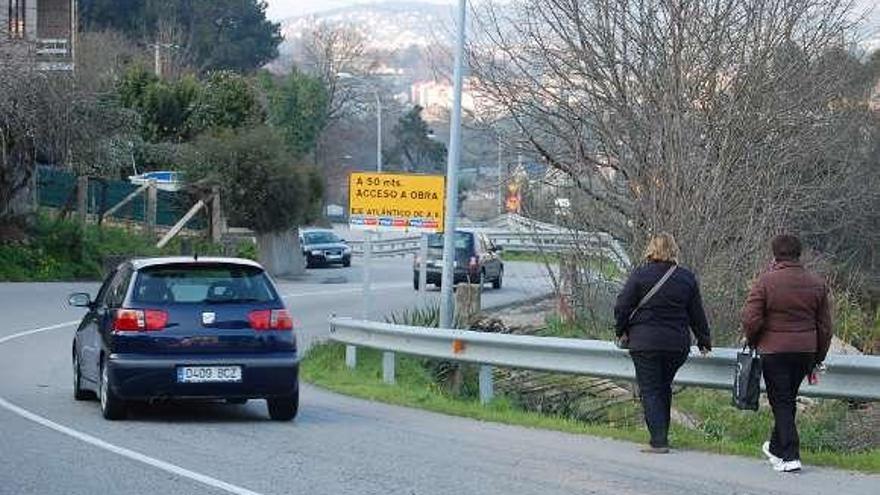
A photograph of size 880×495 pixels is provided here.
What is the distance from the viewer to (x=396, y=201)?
2211 centimetres

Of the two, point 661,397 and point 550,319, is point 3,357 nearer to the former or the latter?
point 550,319

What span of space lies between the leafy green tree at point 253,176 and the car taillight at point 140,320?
103 ft

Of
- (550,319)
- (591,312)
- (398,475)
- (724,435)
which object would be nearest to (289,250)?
(550,319)

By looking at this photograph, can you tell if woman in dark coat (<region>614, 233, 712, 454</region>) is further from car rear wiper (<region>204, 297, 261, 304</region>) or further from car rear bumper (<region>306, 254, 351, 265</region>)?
car rear bumper (<region>306, 254, 351, 265</region>)

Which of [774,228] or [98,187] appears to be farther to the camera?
[98,187]

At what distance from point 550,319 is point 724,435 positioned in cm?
884

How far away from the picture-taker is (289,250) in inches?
1892

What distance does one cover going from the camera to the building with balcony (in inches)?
Answer: 1550

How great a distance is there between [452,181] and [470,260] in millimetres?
19145

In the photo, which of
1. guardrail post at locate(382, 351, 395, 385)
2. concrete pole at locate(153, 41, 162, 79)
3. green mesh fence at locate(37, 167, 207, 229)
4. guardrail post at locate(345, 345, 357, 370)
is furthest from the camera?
concrete pole at locate(153, 41, 162, 79)

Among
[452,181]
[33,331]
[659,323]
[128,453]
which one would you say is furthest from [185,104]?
[659,323]

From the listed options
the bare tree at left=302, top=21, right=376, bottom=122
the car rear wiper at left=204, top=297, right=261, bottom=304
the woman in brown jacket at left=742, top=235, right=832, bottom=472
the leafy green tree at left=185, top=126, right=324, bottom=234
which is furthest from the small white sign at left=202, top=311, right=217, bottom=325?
the bare tree at left=302, top=21, right=376, bottom=122

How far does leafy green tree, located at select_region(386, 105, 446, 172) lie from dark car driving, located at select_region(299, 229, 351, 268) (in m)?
27.9

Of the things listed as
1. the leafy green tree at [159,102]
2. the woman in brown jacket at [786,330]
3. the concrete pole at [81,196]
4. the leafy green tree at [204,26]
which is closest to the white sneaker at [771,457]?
the woman in brown jacket at [786,330]
